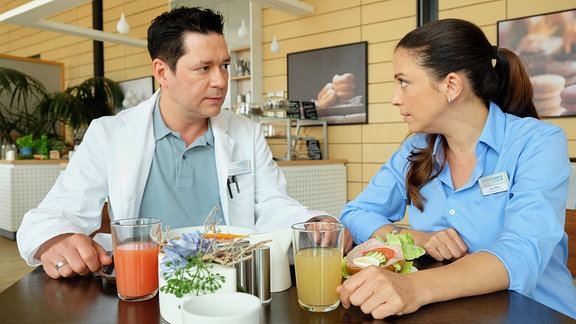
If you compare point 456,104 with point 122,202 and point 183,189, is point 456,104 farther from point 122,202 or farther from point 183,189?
point 122,202

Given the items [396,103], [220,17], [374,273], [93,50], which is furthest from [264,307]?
[93,50]

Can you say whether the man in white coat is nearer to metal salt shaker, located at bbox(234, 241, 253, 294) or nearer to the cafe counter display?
metal salt shaker, located at bbox(234, 241, 253, 294)

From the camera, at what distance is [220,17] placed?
1778 mm

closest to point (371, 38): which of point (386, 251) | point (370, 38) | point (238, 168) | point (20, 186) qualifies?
point (370, 38)

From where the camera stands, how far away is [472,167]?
149cm

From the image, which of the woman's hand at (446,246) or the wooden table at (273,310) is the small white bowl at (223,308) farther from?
the woman's hand at (446,246)

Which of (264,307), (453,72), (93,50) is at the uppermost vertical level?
(93,50)

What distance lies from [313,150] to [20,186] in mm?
3230

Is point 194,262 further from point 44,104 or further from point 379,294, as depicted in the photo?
point 44,104

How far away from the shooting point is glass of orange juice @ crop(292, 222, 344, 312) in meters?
0.84

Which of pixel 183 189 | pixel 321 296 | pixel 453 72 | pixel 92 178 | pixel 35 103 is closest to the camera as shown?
pixel 321 296

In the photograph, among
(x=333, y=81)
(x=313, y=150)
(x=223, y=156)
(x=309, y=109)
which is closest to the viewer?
(x=223, y=156)

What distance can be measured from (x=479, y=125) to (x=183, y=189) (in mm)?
1044

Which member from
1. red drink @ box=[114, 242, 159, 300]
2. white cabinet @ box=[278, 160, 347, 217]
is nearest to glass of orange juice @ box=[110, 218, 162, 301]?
red drink @ box=[114, 242, 159, 300]
